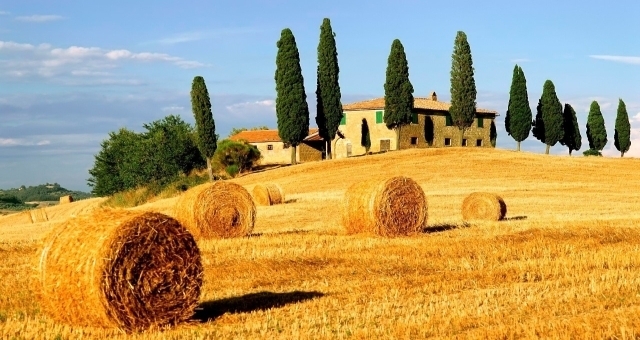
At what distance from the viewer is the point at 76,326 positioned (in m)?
11.2

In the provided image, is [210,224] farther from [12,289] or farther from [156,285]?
[156,285]

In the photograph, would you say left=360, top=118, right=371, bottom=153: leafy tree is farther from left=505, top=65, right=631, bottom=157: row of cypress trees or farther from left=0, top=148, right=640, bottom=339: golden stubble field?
left=0, top=148, right=640, bottom=339: golden stubble field

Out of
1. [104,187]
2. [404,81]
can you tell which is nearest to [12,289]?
[404,81]

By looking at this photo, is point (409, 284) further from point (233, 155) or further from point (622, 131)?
point (622, 131)

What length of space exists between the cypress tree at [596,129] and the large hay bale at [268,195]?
199ft

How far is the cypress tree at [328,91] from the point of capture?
68.1 meters

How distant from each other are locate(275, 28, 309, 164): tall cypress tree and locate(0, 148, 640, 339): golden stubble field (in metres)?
34.7

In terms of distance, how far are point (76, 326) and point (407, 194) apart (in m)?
13.2

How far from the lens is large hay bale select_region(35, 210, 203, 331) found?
11023mm

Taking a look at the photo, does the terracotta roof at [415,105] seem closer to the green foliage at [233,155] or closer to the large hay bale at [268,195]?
the green foliage at [233,155]

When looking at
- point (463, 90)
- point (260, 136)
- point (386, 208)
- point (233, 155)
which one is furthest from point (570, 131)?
point (386, 208)

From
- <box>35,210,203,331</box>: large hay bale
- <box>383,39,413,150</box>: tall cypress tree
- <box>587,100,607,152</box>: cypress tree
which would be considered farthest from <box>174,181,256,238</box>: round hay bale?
<box>587,100,607,152</box>: cypress tree

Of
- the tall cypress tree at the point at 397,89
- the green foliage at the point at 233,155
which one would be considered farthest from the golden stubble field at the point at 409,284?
the green foliage at the point at 233,155

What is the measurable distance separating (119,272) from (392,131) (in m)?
68.1
